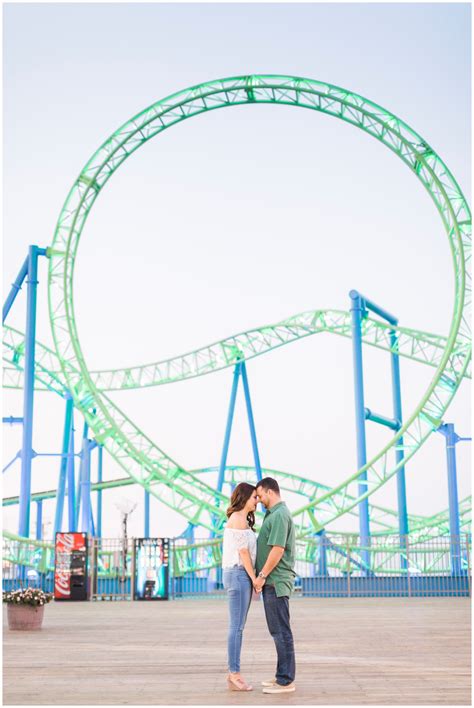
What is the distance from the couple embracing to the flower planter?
5.26 meters

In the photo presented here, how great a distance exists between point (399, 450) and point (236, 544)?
767 inches

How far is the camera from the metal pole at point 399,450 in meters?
24.5

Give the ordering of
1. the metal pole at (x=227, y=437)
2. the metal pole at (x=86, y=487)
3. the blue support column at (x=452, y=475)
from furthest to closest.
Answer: the metal pole at (x=227, y=437) → the metal pole at (x=86, y=487) → the blue support column at (x=452, y=475)

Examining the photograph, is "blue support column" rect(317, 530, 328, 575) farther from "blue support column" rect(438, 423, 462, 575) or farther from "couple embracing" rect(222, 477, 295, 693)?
"couple embracing" rect(222, 477, 295, 693)

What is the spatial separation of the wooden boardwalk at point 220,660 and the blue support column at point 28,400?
24.3 feet

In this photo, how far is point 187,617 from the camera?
523 inches

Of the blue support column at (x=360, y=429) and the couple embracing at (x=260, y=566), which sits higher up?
the blue support column at (x=360, y=429)

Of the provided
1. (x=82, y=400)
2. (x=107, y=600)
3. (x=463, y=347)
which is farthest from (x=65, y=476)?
(x=463, y=347)

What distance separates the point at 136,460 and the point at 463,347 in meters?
8.98

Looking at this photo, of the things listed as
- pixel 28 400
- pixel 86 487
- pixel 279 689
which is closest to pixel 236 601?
pixel 279 689

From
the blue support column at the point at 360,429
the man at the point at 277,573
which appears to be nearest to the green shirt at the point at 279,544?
the man at the point at 277,573

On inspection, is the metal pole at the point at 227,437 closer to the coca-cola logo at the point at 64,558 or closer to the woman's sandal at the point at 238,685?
the coca-cola logo at the point at 64,558

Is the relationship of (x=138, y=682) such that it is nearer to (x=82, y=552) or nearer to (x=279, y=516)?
(x=279, y=516)

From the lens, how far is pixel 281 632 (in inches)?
233
